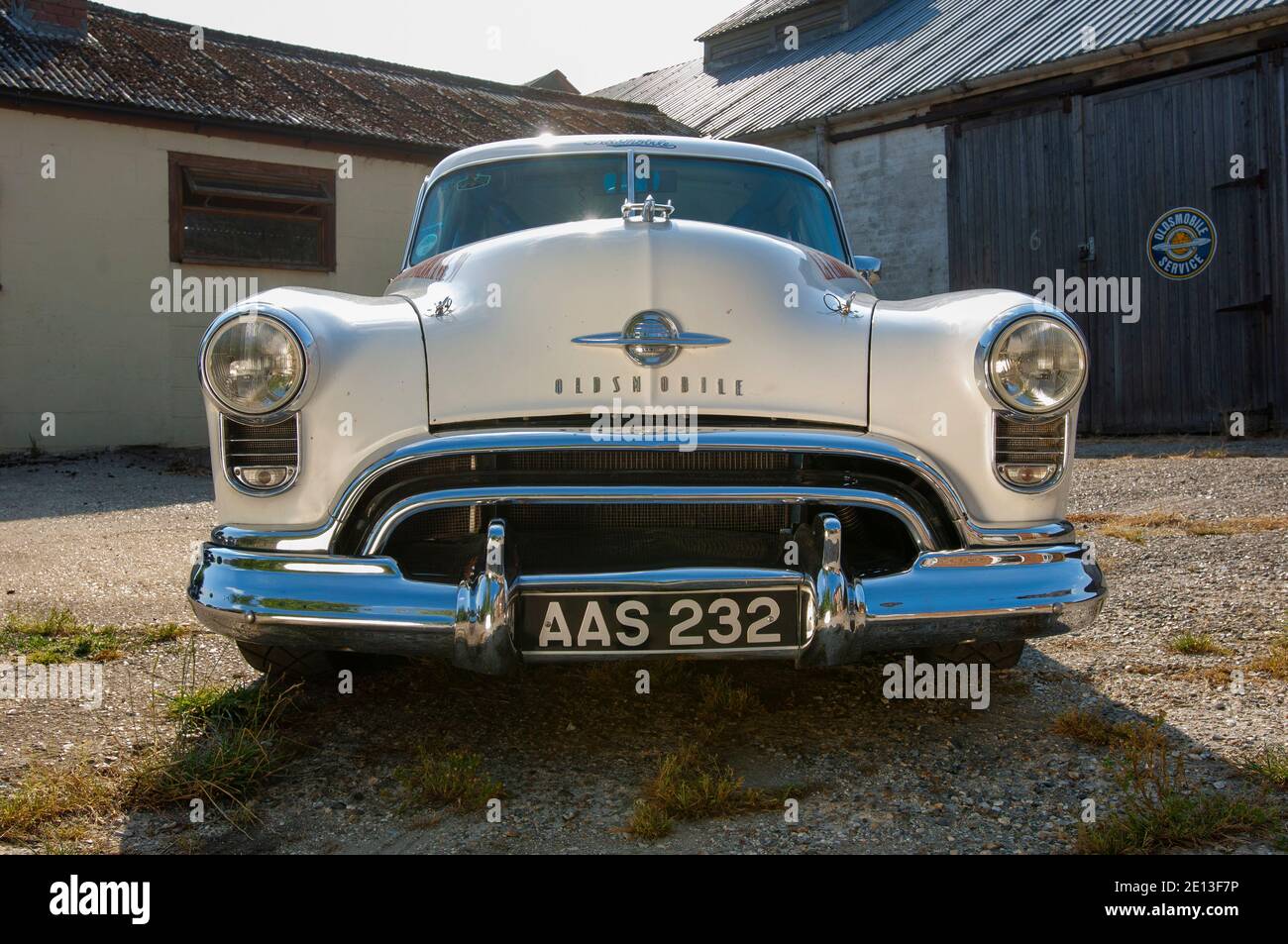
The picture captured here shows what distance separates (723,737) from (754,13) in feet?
51.9

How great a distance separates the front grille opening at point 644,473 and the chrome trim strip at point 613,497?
45 mm

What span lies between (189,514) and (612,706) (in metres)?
4.18

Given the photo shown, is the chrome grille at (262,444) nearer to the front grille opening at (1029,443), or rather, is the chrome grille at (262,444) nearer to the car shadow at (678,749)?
the car shadow at (678,749)

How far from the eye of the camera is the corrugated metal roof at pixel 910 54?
30.9 ft

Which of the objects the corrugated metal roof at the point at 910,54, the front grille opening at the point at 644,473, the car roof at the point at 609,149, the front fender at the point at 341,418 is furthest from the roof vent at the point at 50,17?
the front grille opening at the point at 644,473

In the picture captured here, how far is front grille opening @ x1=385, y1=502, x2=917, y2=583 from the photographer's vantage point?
2.19m

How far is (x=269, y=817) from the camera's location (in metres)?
2.09

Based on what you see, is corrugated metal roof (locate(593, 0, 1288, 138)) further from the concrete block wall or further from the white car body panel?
the white car body panel

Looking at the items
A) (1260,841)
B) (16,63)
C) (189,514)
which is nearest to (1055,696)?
(1260,841)

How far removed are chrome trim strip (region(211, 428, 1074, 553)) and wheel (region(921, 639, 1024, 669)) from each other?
1.68 ft

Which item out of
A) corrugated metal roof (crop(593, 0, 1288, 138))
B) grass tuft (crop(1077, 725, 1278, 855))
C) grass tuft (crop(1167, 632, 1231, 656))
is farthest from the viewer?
corrugated metal roof (crop(593, 0, 1288, 138))

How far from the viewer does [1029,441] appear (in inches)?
92.4

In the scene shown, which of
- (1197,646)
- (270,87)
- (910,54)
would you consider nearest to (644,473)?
(1197,646)

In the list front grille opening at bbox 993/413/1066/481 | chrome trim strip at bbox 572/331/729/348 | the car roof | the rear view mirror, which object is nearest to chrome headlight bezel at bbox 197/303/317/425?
chrome trim strip at bbox 572/331/729/348
